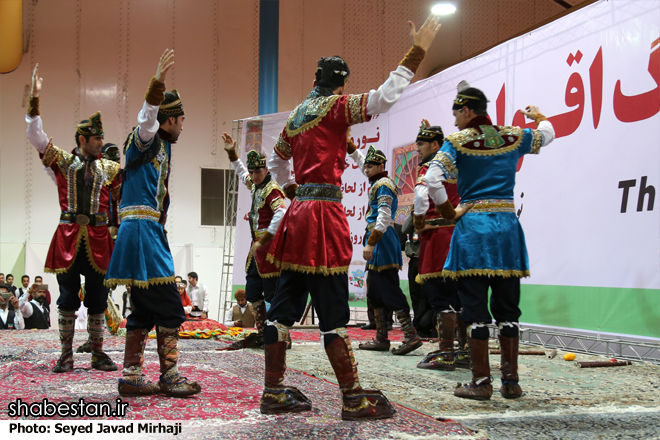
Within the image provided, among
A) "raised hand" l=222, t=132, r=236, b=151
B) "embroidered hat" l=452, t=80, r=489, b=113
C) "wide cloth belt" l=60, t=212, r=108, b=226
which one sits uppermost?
"embroidered hat" l=452, t=80, r=489, b=113

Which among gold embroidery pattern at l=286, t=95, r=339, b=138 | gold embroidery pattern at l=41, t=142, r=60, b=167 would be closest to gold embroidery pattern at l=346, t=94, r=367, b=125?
gold embroidery pattern at l=286, t=95, r=339, b=138

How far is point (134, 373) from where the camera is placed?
3066 millimetres

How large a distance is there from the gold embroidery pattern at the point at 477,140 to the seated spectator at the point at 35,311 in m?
8.15

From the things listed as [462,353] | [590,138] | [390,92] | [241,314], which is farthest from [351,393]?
[241,314]

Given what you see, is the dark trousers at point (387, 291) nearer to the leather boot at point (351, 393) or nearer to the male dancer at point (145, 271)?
the male dancer at point (145, 271)

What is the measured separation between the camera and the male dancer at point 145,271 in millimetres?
3051

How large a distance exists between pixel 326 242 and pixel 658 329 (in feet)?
12.0

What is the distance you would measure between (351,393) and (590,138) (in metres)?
4.38

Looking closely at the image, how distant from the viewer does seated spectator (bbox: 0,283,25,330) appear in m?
8.77

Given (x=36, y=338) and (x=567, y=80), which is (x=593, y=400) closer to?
(x=567, y=80)

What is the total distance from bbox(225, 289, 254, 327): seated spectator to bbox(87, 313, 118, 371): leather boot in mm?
4445

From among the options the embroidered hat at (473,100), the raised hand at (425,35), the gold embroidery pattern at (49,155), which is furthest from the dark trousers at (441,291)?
the gold embroidery pattern at (49,155)

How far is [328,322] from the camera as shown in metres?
2.64

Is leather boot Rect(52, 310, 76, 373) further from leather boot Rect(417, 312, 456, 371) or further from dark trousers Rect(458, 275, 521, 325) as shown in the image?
dark trousers Rect(458, 275, 521, 325)
